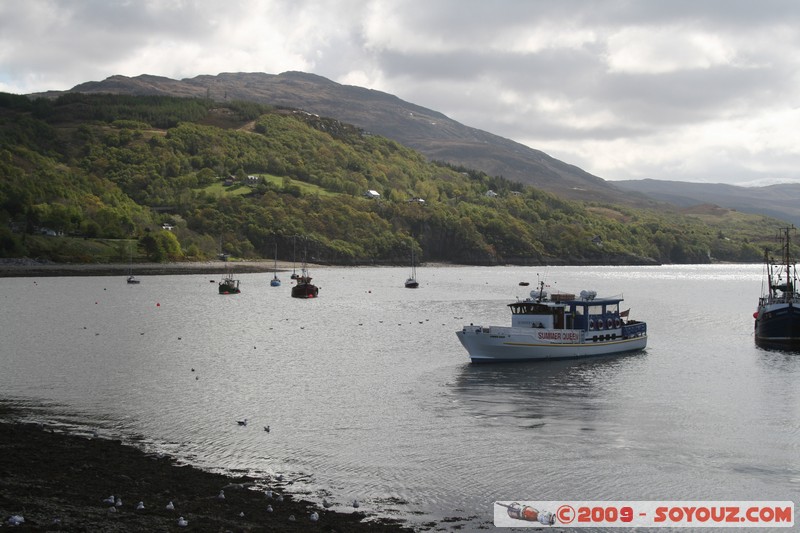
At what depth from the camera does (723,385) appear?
5584 centimetres

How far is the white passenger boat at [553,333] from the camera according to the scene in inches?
2496

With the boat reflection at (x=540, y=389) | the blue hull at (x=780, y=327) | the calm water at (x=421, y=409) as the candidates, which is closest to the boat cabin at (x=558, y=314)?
the boat reflection at (x=540, y=389)

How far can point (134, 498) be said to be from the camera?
2572 centimetres

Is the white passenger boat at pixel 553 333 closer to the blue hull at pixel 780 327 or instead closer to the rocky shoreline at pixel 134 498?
the blue hull at pixel 780 327

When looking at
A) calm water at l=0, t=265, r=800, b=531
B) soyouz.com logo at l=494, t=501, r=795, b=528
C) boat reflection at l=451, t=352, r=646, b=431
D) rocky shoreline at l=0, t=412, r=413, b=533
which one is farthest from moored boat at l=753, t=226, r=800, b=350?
rocky shoreline at l=0, t=412, r=413, b=533

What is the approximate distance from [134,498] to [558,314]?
47.6 meters

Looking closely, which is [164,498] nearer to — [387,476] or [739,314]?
[387,476]

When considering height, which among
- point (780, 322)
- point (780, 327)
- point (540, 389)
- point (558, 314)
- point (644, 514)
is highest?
point (558, 314)

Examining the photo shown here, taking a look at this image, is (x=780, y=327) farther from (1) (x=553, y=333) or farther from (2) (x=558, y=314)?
(1) (x=553, y=333)

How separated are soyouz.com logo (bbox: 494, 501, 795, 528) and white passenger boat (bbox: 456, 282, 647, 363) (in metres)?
34.3

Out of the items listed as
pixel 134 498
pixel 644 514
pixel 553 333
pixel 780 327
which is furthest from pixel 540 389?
pixel 780 327

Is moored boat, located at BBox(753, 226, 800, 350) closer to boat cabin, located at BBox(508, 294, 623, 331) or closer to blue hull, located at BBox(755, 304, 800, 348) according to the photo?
blue hull, located at BBox(755, 304, 800, 348)

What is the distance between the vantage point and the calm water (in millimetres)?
31141

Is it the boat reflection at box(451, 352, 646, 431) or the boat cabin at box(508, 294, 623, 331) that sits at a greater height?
the boat cabin at box(508, 294, 623, 331)
